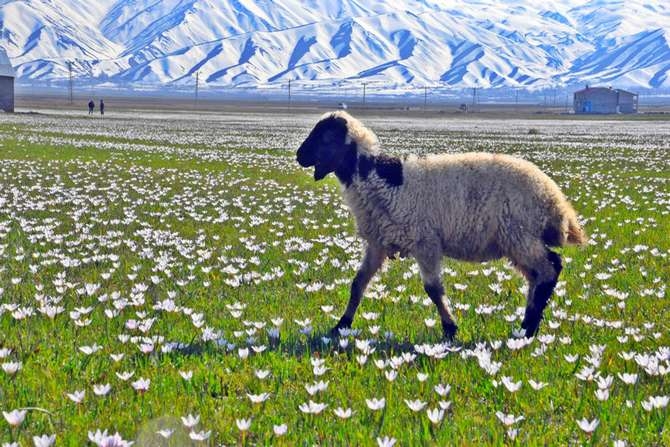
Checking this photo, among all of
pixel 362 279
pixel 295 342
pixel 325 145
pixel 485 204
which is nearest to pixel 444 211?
pixel 485 204

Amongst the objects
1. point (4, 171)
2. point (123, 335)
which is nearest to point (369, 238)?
point (123, 335)

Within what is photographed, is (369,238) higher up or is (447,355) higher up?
(369,238)

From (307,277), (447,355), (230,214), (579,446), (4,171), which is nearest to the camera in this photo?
(579,446)

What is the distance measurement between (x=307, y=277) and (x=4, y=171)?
57.2 feet

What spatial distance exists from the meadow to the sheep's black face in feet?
5.31

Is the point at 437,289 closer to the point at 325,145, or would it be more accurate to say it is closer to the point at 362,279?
the point at 362,279

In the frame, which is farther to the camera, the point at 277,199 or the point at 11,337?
the point at 277,199

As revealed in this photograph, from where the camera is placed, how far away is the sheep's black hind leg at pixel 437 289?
739 cm

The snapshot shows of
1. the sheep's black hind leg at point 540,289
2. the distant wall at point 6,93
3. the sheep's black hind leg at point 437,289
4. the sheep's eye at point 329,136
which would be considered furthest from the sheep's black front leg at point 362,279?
the distant wall at point 6,93

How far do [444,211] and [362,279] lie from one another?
1141mm

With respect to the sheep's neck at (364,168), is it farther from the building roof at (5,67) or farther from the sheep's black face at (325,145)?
the building roof at (5,67)

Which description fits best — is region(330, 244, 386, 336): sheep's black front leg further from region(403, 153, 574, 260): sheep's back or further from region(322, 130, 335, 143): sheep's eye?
region(322, 130, 335, 143): sheep's eye

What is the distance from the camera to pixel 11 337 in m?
7.00

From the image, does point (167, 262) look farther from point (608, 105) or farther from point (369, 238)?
point (608, 105)
